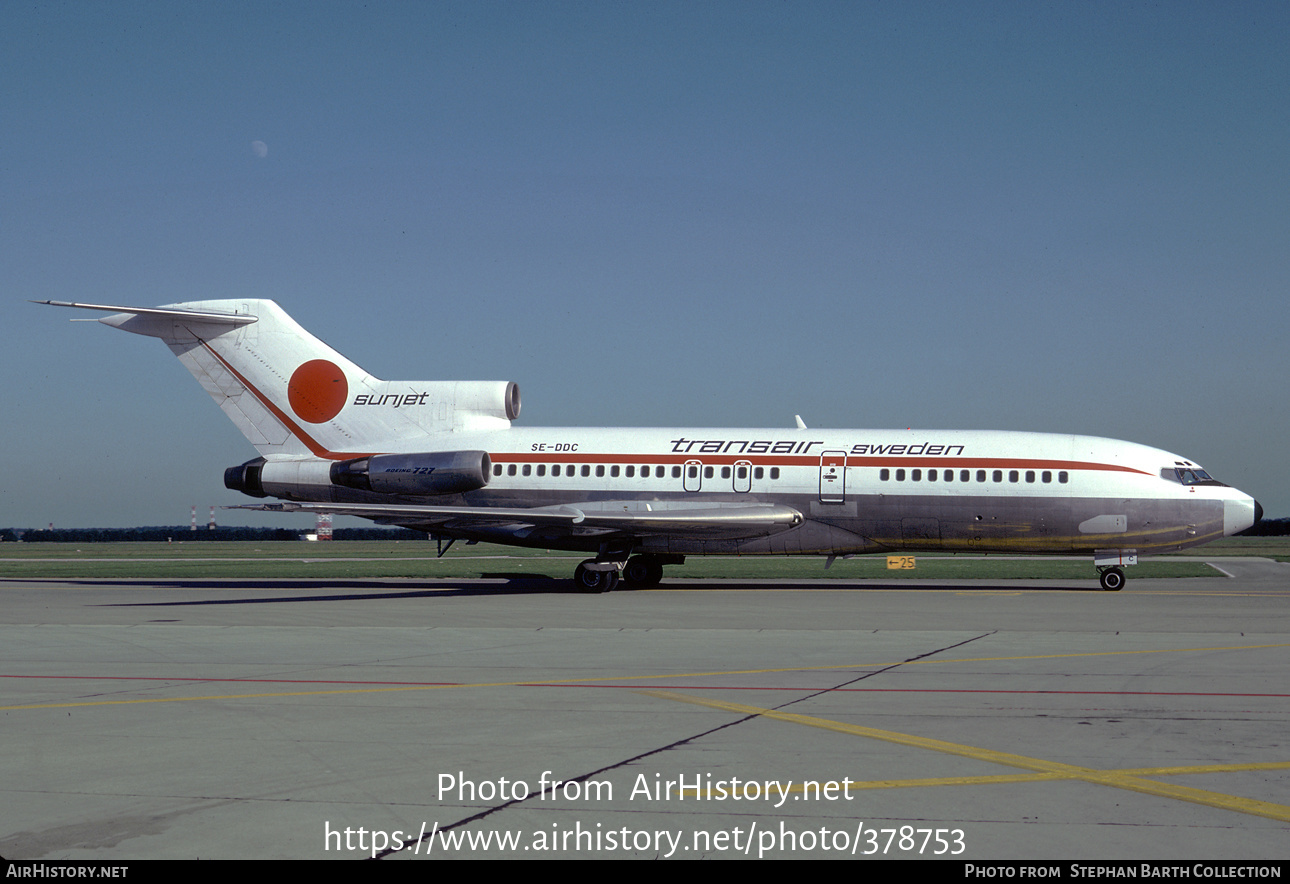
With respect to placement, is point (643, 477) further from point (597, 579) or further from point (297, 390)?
point (297, 390)

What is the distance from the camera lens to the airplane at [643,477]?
27.3 m

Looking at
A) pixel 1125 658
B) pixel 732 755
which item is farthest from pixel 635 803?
pixel 1125 658

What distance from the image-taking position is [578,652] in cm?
1468

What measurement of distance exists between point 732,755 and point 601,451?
22233 millimetres

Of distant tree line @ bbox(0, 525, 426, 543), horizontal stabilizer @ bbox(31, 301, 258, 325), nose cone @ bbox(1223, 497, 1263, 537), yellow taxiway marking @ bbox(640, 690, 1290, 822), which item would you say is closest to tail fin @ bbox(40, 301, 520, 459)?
Result: horizontal stabilizer @ bbox(31, 301, 258, 325)

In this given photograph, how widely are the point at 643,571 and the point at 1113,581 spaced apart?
12.0 meters

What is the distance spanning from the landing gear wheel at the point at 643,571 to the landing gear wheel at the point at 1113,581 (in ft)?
37.8

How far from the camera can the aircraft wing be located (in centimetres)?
2770

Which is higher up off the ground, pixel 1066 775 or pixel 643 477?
pixel 643 477

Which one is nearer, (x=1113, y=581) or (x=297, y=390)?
(x=1113, y=581)

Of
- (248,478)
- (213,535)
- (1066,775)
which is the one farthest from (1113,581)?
(213,535)

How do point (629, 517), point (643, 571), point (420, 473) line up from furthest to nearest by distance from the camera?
point (643, 571)
point (420, 473)
point (629, 517)

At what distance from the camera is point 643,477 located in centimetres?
2958

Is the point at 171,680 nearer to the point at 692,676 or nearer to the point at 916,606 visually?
the point at 692,676
